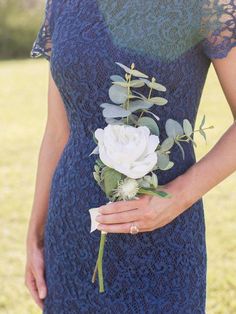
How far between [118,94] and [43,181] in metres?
0.75

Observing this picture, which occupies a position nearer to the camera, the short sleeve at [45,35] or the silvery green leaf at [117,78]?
the silvery green leaf at [117,78]

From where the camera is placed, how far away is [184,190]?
1.95 meters

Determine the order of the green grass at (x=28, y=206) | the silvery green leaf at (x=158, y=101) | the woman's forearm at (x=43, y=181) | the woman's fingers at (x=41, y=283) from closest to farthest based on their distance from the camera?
the silvery green leaf at (x=158, y=101)
the woman's fingers at (x=41, y=283)
the woman's forearm at (x=43, y=181)
the green grass at (x=28, y=206)

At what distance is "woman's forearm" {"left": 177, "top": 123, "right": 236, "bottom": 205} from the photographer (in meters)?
1.96

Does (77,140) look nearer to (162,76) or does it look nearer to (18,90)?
(162,76)

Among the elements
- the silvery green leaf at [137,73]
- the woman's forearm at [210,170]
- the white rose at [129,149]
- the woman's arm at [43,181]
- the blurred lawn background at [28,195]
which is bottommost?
the blurred lawn background at [28,195]

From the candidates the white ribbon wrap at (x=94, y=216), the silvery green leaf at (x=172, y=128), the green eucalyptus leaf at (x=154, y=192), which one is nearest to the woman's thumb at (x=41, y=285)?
the white ribbon wrap at (x=94, y=216)

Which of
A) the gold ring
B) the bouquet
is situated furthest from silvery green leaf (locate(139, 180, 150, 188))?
the gold ring

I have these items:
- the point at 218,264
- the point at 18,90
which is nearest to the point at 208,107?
the point at 18,90

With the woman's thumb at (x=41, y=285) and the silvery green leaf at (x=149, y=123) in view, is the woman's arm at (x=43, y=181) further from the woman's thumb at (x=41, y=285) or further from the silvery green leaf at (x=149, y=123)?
the silvery green leaf at (x=149, y=123)

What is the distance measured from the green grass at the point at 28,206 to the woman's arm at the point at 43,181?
56cm

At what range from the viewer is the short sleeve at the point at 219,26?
1937 mm

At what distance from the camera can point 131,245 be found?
208 centimetres

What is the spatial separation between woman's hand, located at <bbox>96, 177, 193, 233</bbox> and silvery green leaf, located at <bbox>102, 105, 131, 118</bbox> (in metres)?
0.24
